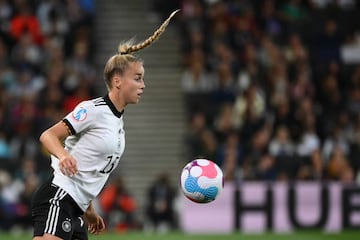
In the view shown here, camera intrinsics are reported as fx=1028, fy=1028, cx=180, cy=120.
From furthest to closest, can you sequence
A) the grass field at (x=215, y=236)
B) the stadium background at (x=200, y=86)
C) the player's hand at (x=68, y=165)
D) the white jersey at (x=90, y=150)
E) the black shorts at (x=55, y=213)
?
the stadium background at (x=200, y=86)
the grass field at (x=215, y=236)
the white jersey at (x=90, y=150)
the black shorts at (x=55, y=213)
the player's hand at (x=68, y=165)

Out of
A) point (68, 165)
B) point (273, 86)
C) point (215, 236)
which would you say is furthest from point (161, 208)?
point (68, 165)

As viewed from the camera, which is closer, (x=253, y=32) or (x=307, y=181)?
(x=307, y=181)

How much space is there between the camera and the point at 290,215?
14992 millimetres

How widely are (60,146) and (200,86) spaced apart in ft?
36.1

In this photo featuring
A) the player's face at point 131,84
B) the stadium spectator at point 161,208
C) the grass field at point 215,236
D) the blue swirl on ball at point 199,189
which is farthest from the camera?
the stadium spectator at point 161,208

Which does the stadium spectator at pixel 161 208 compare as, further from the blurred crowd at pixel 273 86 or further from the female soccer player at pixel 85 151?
the female soccer player at pixel 85 151

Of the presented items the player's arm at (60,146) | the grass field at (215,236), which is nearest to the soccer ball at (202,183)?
the player's arm at (60,146)

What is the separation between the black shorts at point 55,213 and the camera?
6.93m

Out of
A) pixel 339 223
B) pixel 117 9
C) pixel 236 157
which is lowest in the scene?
pixel 339 223

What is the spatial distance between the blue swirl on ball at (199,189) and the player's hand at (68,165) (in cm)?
121

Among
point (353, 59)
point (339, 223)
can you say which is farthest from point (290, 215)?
point (353, 59)

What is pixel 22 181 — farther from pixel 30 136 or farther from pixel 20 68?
pixel 20 68

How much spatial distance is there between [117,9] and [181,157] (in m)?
3.39

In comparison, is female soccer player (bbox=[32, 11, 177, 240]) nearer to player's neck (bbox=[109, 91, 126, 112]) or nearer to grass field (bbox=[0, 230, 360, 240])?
player's neck (bbox=[109, 91, 126, 112])
